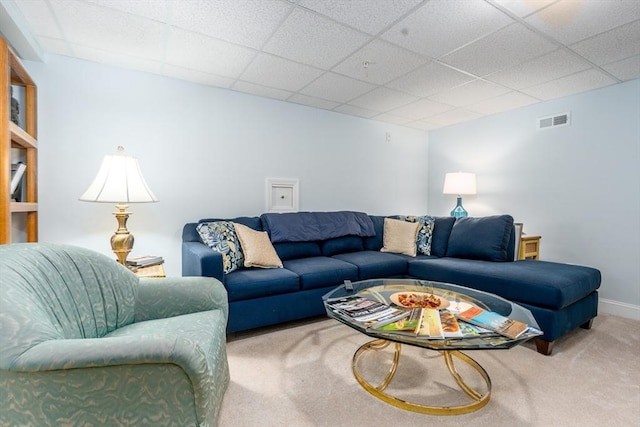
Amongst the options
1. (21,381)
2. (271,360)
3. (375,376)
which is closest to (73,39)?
(21,381)

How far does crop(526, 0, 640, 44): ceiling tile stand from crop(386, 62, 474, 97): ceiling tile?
74cm

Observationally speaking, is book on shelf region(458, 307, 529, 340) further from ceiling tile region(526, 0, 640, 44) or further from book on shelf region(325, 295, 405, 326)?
ceiling tile region(526, 0, 640, 44)

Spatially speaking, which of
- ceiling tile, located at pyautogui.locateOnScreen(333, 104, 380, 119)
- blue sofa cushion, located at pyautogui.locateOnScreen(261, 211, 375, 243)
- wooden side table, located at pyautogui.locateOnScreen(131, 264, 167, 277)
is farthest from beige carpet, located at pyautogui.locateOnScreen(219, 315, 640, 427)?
ceiling tile, located at pyautogui.locateOnScreen(333, 104, 380, 119)

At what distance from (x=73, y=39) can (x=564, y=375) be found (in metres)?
3.91

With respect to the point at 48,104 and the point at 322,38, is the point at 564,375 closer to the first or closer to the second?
the point at 322,38

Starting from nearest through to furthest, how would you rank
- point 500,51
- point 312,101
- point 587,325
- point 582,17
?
point 582,17 → point 500,51 → point 587,325 → point 312,101

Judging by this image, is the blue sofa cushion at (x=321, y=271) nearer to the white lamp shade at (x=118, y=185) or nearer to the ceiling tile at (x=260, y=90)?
the white lamp shade at (x=118, y=185)

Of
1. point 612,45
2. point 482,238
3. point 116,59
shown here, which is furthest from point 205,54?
point 612,45

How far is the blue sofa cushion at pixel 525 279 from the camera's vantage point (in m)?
2.05

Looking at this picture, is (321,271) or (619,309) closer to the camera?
(321,271)

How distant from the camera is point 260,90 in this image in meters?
3.12

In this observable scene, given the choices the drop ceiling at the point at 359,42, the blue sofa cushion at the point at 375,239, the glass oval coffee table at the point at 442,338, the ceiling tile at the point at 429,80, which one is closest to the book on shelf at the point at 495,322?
the glass oval coffee table at the point at 442,338

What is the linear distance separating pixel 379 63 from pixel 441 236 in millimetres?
1872

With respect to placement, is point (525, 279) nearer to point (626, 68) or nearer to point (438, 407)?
point (438, 407)
